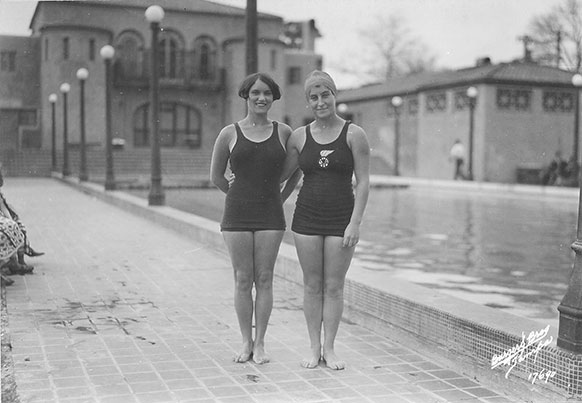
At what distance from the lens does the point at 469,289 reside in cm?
802

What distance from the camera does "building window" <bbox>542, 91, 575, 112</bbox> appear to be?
115ft

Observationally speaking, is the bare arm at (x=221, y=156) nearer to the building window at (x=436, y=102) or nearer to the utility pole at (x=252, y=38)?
the utility pole at (x=252, y=38)

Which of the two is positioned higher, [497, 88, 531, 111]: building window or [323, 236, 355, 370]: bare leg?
[497, 88, 531, 111]: building window

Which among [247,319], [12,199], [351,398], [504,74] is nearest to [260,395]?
[351,398]

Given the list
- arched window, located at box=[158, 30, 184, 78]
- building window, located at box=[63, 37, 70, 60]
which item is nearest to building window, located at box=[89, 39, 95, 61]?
building window, located at box=[63, 37, 70, 60]

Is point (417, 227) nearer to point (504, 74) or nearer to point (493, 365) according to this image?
point (493, 365)

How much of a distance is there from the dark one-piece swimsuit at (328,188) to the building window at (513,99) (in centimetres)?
3088

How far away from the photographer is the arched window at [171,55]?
148 feet

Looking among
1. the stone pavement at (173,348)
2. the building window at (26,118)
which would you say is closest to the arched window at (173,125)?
the building window at (26,118)

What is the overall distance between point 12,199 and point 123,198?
4.32 m

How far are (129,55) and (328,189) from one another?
1649 inches

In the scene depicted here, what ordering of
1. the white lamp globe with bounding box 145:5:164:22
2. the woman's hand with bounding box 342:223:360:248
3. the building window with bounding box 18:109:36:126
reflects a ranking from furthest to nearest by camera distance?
the building window with bounding box 18:109:36:126
the white lamp globe with bounding box 145:5:164:22
the woman's hand with bounding box 342:223:360:248

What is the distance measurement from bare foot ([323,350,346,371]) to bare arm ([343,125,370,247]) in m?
0.73

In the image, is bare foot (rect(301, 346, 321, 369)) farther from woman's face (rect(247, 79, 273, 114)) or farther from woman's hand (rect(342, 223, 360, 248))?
woman's face (rect(247, 79, 273, 114))
